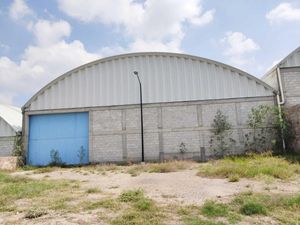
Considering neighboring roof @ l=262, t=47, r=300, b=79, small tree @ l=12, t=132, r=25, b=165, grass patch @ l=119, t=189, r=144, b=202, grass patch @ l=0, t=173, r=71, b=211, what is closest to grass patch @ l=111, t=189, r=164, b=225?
grass patch @ l=119, t=189, r=144, b=202

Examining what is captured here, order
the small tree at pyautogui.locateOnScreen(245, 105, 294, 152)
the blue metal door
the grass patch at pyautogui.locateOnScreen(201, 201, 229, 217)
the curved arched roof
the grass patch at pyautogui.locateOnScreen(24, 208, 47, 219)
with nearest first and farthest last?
the grass patch at pyautogui.locateOnScreen(201, 201, 229, 217)
the grass patch at pyautogui.locateOnScreen(24, 208, 47, 219)
the small tree at pyautogui.locateOnScreen(245, 105, 294, 152)
the curved arched roof
the blue metal door

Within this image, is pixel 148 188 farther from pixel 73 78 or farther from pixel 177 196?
pixel 73 78

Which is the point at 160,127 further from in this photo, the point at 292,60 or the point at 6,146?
the point at 6,146

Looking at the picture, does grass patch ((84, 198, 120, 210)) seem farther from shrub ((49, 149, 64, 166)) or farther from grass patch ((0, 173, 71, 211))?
shrub ((49, 149, 64, 166))

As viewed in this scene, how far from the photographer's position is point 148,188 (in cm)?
713

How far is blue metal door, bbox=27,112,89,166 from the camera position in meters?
15.3

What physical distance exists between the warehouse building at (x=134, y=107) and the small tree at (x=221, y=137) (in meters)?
0.27

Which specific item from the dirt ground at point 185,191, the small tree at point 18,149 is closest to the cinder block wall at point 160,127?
the small tree at point 18,149

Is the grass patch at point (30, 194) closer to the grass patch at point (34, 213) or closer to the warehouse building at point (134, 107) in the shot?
the grass patch at point (34, 213)

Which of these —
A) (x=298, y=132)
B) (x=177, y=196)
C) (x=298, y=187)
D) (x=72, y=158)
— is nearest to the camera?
(x=177, y=196)

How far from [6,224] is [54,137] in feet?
38.0

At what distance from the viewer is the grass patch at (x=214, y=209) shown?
15.0ft

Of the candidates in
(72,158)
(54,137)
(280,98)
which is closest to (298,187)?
(280,98)

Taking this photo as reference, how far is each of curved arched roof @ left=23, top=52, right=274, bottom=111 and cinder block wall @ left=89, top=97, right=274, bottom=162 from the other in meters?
0.45
